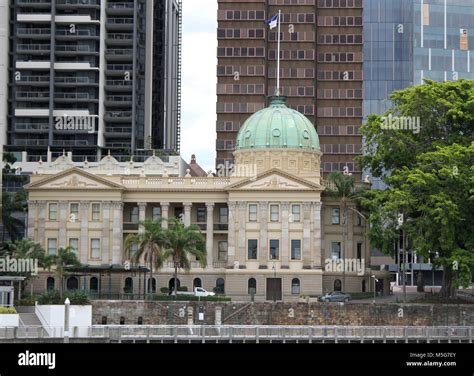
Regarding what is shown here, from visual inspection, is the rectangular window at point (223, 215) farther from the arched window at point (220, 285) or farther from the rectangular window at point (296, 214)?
the rectangular window at point (296, 214)

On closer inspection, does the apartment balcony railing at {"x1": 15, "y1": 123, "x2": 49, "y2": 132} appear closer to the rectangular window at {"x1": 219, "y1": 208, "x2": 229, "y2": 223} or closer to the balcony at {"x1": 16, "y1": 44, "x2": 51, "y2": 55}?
the balcony at {"x1": 16, "y1": 44, "x2": 51, "y2": 55}

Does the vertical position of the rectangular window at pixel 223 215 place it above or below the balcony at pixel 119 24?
below

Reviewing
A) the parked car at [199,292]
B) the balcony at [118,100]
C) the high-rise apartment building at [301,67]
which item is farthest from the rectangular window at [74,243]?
the high-rise apartment building at [301,67]

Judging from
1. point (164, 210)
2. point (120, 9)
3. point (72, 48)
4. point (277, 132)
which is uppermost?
point (120, 9)

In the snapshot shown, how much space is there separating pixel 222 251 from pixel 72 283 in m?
18.1

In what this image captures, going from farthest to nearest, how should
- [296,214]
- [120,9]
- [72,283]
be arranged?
1. [120,9]
2. [296,214]
3. [72,283]

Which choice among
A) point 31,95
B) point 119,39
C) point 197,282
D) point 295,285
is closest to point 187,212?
point 197,282

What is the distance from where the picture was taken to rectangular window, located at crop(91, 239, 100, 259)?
148625 millimetres

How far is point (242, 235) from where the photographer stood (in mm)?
146750

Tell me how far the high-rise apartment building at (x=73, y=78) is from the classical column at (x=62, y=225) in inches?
1409

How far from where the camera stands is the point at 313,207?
14638 centimetres

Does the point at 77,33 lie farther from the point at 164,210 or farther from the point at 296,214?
the point at 296,214

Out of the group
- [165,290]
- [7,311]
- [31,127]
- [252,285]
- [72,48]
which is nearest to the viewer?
[7,311]

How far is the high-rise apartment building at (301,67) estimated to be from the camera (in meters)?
191
